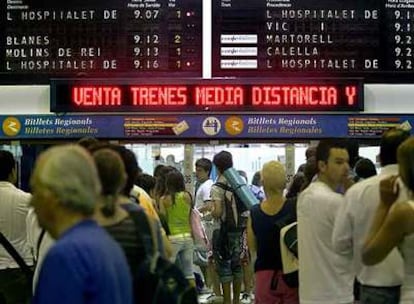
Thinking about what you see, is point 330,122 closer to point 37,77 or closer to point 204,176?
point 204,176

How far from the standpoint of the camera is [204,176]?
7.86 metres

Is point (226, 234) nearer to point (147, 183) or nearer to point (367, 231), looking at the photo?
point (147, 183)

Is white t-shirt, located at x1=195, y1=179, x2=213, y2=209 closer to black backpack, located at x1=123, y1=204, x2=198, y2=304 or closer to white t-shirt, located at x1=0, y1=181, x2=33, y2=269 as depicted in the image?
white t-shirt, located at x1=0, y1=181, x2=33, y2=269

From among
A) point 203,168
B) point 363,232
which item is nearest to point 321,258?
point 363,232

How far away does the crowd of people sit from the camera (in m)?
2.04

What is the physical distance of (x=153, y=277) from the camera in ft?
8.94

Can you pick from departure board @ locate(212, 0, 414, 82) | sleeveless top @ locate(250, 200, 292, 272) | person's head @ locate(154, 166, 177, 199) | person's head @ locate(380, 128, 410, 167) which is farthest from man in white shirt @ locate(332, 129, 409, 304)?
departure board @ locate(212, 0, 414, 82)

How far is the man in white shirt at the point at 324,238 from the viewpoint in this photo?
150 inches

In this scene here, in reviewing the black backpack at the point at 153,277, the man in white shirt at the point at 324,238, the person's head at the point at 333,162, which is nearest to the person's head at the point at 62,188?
the black backpack at the point at 153,277

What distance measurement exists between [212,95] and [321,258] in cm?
419

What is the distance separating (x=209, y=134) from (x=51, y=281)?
19.6 feet

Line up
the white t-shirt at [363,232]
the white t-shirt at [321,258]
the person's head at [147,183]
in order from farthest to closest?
1. the person's head at [147,183]
2. the white t-shirt at [321,258]
3. the white t-shirt at [363,232]

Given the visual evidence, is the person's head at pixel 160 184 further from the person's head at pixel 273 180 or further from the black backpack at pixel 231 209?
the person's head at pixel 273 180

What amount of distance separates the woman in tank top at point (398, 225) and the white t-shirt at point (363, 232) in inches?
4.1
